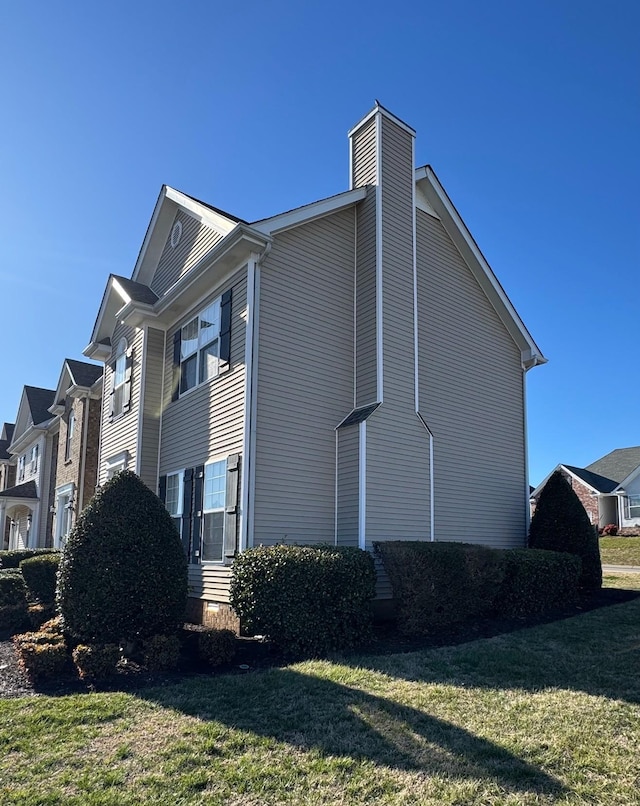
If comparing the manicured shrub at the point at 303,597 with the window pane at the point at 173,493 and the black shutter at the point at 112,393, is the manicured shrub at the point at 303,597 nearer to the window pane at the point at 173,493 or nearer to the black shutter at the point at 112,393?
the window pane at the point at 173,493

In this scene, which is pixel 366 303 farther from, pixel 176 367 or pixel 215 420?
pixel 176 367

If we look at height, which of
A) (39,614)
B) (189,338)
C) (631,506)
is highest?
(189,338)

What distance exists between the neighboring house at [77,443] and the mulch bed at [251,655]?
878cm

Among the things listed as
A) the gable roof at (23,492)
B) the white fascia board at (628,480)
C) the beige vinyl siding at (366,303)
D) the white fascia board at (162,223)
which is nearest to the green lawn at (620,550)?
the white fascia board at (628,480)

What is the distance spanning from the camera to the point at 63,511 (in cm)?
1997

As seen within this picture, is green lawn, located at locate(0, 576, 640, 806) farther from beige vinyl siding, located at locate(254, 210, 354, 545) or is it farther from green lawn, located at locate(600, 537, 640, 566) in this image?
green lawn, located at locate(600, 537, 640, 566)

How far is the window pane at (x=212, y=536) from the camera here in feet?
35.1

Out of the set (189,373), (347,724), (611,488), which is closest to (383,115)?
(189,373)

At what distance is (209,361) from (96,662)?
608 cm

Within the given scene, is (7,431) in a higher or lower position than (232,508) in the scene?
higher

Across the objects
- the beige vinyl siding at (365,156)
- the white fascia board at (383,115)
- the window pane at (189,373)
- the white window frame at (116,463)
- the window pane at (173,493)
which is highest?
the white fascia board at (383,115)

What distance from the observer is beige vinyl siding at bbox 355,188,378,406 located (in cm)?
1149

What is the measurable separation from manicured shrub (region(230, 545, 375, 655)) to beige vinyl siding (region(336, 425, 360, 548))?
181 cm

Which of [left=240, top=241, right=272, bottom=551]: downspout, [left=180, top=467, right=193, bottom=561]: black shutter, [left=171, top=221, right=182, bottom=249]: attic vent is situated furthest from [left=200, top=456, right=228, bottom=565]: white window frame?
[left=171, top=221, right=182, bottom=249]: attic vent
